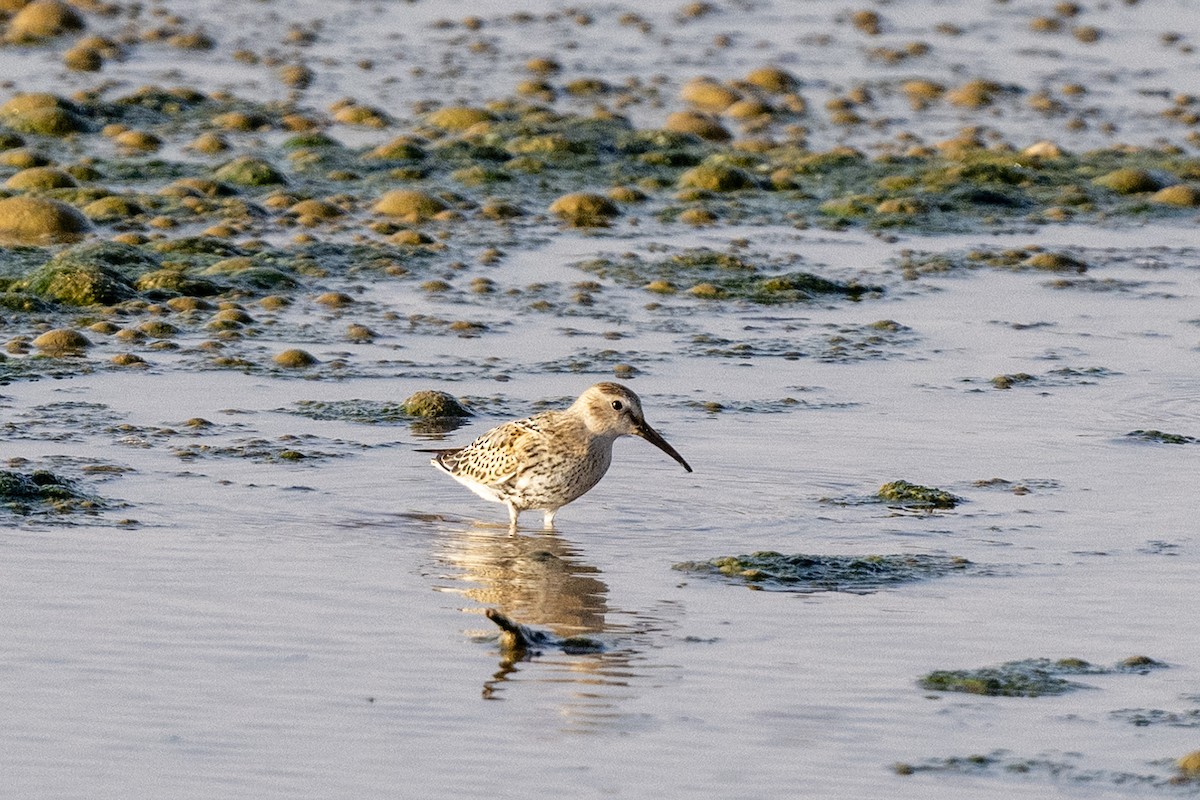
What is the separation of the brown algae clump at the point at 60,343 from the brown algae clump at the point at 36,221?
2.31 meters

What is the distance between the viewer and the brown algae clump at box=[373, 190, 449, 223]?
45.0ft

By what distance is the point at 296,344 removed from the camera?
10.8m

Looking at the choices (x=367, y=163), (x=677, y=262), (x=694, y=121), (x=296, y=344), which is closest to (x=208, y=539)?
(x=296, y=344)

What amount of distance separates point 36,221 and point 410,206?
2.37 metres

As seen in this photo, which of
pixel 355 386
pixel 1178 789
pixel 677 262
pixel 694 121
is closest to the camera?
pixel 1178 789

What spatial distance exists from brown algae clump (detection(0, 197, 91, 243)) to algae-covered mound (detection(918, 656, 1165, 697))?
7.77 m

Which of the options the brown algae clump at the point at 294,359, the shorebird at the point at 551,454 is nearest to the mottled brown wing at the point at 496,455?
the shorebird at the point at 551,454

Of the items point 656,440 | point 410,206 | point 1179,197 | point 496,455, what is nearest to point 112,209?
point 410,206

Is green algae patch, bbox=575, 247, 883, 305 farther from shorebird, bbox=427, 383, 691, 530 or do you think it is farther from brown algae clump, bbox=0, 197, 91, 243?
shorebird, bbox=427, 383, 691, 530

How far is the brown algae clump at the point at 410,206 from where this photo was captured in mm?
13727

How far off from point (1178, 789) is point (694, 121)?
12.0 meters

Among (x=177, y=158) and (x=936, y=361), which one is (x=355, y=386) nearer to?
(x=936, y=361)

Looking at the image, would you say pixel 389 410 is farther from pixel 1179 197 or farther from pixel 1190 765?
pixel 1179 197

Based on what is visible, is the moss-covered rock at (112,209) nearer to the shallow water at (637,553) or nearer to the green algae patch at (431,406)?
the shallow water at (637,553)
